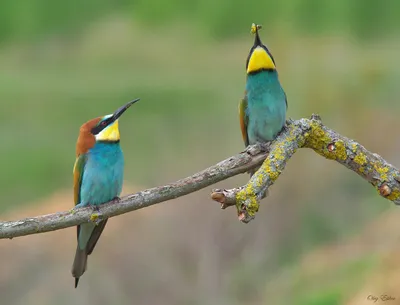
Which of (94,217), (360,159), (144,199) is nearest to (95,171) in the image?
(94,217)

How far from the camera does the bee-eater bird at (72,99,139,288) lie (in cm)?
175

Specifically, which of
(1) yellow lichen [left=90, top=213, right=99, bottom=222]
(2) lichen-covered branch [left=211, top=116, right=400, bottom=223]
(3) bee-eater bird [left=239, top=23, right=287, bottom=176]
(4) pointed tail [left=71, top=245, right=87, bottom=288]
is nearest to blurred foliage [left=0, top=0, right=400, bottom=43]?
(3) bee-eater bird [left=239, top=23, right=287, bottom=176]

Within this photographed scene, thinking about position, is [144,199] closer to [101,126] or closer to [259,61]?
[101,126]

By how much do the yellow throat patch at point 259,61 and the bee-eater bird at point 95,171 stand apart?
380mm

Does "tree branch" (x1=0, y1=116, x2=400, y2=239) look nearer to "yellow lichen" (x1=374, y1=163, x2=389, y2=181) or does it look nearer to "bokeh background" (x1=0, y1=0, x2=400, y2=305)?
"yellow lichen" (x1=374, y1=163, x2=389, y2=181)

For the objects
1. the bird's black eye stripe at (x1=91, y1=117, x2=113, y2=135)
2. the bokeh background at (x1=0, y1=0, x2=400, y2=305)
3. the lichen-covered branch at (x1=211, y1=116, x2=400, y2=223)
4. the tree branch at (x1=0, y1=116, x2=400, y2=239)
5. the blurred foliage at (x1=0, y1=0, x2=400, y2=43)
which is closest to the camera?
the tree branch at (x1=0, y1=116, x2=400, y2=239)

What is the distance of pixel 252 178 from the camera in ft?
4.27

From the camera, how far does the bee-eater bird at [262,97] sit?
A: 1.75 m

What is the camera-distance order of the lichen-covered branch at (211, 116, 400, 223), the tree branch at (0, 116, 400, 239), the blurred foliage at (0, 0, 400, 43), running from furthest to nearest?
1. the blurred foliage at (0, 0, 400, 43)
2. the lichen-covered branch at (211, 116, 400, 223)
3. the tree branch at (0, 116, 400, 239)

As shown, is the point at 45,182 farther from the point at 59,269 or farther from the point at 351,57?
the point at 351,57

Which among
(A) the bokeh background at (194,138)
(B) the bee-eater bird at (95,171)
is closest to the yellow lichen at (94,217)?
(B) the bee-eater bird at (95,171)

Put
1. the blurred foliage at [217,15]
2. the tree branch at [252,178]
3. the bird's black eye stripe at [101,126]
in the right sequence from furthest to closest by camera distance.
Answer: the blurred foliage at [217,15], the bird's black eye stripe at [101,126], the tree branch at [252,178]

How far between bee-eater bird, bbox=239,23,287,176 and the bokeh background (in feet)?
4.38

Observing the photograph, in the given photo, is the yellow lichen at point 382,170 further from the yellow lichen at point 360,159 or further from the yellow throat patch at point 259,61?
the yellow throat patch at point 259,61
